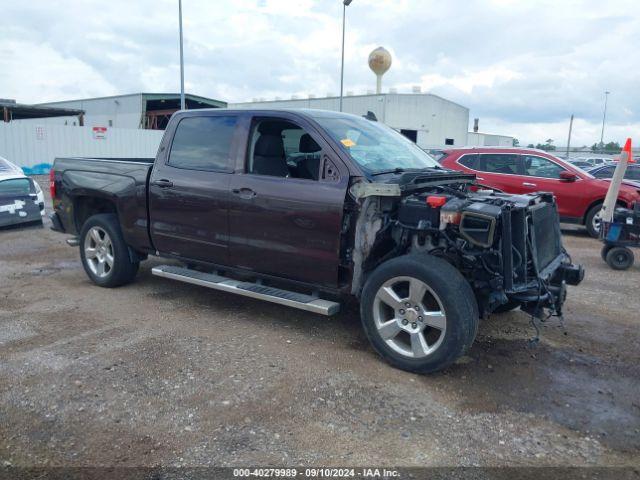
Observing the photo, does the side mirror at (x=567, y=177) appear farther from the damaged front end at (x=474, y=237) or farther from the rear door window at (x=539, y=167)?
the damaged front end at (x=474, y=237)

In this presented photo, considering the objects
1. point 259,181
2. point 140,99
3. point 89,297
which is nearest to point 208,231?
point 259,181

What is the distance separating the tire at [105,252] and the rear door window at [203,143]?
1.15 m

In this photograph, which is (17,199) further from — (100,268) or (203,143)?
(203,143)

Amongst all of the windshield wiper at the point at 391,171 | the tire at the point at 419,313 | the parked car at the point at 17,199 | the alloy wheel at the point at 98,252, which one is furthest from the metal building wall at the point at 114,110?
the tire at the point at 419,313

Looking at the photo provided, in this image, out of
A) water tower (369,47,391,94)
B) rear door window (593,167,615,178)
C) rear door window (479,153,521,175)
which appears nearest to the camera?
rear door window (479,153,521,175)

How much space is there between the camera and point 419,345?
3979 mm

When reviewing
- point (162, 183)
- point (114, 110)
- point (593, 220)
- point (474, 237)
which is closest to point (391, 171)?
point (474, 237)

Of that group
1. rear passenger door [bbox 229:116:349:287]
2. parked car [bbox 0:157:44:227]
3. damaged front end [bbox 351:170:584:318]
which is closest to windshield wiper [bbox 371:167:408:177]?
damaged front end [bbox 351:170:584:318]

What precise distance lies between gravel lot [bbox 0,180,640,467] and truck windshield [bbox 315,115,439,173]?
1531 mm

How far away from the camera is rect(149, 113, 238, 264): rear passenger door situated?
16.6 ft

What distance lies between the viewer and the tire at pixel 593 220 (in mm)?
10383

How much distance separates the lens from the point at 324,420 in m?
3.37

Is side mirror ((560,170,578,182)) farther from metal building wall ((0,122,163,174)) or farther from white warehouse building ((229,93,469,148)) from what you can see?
white warehouse building ((229,93,469,148))

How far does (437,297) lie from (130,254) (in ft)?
12.0
